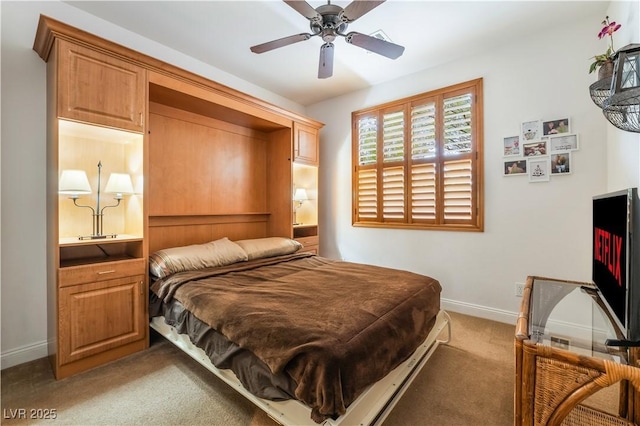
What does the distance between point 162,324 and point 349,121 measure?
11.3ft

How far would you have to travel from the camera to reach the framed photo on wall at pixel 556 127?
8.62 feet

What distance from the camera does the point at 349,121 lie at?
4.18 meters

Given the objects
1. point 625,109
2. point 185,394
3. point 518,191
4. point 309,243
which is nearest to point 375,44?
point 625,109

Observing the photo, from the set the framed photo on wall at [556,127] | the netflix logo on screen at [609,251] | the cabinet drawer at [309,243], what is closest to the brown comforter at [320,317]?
the netflix logo on screen at [609,251]

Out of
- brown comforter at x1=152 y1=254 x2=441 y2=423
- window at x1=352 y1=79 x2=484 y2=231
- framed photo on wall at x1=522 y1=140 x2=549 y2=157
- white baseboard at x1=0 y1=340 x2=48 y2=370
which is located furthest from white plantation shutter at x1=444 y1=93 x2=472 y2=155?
white baseboard at x1=0 y1=340 x2=48 y2=370

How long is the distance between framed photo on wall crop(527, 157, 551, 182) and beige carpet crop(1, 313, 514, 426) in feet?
5.54

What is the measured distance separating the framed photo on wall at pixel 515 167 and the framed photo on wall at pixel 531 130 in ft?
0.73

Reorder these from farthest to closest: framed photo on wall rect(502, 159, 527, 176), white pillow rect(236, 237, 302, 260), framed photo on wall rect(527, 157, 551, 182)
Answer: white pillow rect(236, 237, 302, 260), framed photo on wall rect(502, 159, 527, 176), framed photo on wall rect(527, 157, 551, 182)

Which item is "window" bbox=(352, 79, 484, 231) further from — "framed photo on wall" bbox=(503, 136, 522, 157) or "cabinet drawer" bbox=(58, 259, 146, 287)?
"cabinet drawer" bbox=(58, 259, 146, 287)

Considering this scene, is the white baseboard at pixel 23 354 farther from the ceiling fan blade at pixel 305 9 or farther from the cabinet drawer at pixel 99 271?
the ceiling fan blade at pixel 305 9

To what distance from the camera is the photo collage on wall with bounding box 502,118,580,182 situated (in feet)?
8.63

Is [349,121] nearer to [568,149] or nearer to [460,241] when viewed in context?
[460,241]

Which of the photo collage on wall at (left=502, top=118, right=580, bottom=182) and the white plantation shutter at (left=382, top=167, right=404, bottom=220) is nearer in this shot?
the photo collage on wall at (left=502, top=118, right=580, bottom=182)

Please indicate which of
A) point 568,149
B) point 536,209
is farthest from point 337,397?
point 568,149
